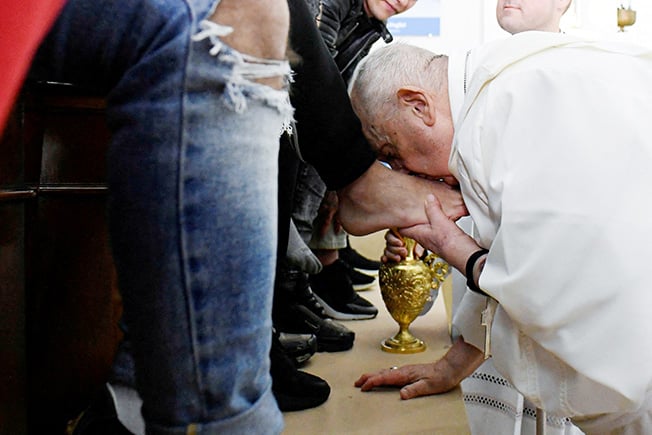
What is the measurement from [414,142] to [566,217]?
0.44 m

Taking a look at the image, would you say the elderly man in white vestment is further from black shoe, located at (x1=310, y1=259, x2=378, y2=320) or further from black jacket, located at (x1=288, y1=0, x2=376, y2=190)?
black shoe, located at (x1=310, y1=259, x2=378, y2=320)

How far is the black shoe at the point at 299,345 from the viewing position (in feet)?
5.63

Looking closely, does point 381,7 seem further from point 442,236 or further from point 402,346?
point 442,236

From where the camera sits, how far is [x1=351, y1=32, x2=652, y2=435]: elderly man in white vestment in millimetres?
996

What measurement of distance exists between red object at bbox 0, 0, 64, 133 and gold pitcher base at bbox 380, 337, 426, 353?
5.29 feet

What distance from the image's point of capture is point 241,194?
590mm

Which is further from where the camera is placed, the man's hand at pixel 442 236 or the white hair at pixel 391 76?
the white hair at pixel 391 76

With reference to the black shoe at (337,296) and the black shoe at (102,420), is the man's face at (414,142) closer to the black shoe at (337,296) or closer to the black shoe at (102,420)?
the black shoe at (102,420)

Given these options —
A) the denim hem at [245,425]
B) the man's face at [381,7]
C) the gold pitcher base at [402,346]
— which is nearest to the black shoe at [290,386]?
the gold pitcher base at [402,346]

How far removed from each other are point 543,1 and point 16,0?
265 cm

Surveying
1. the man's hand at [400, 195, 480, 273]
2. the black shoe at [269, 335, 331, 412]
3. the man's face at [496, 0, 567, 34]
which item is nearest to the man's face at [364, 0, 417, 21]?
the man's face at [496, 0, 567, 34]

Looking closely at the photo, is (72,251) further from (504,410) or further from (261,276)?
(504,410)

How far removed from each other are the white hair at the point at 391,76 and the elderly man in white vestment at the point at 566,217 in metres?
0.15

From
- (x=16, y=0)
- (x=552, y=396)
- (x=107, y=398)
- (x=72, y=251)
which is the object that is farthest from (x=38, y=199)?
(x=552, y=396)
